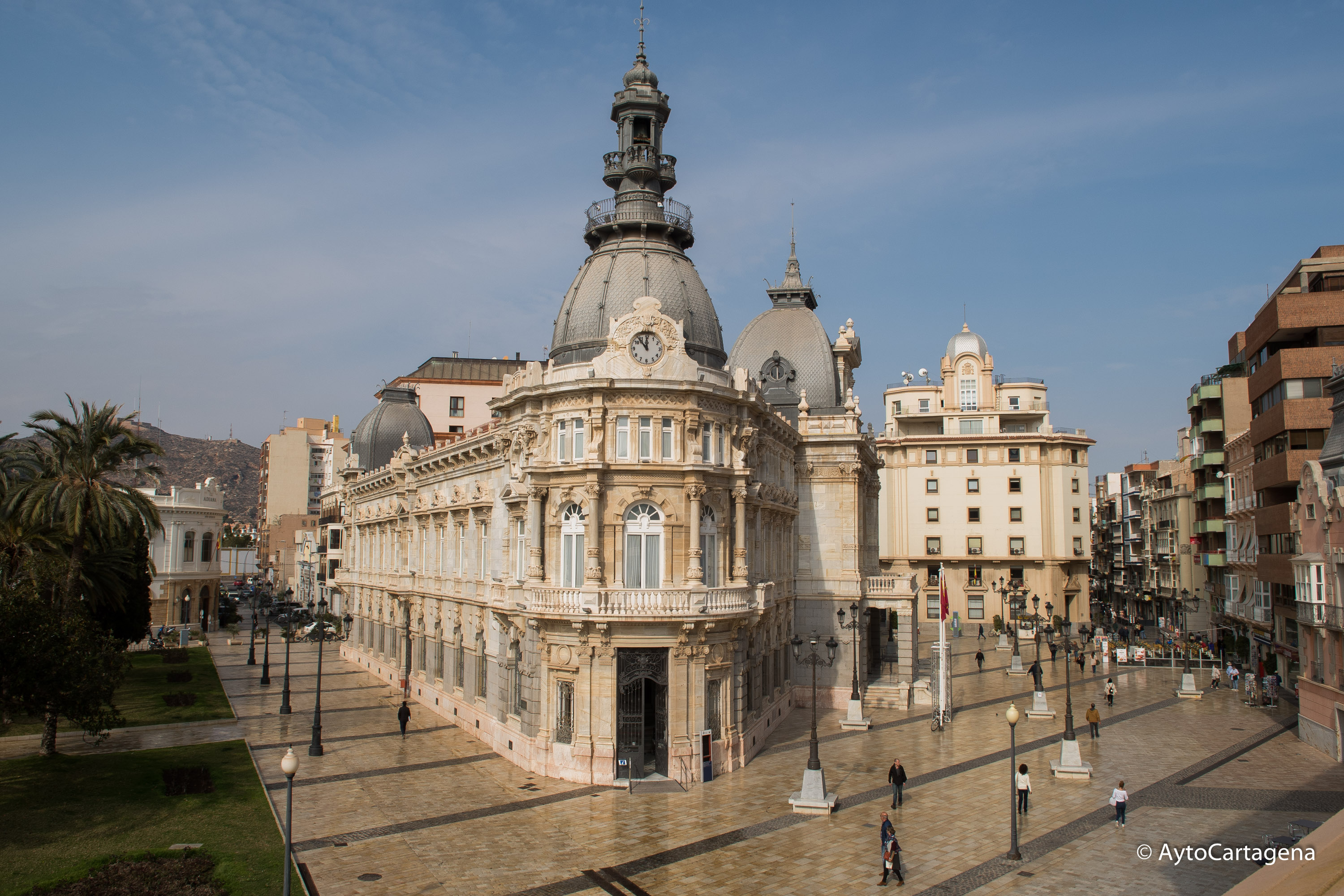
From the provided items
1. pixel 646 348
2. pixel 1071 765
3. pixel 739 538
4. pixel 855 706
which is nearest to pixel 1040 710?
pixel 855 706

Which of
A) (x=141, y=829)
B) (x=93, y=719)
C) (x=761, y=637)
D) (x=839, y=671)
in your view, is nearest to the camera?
(x=141, y=829)

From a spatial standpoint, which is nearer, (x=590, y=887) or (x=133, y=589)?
(x=590, y=887)

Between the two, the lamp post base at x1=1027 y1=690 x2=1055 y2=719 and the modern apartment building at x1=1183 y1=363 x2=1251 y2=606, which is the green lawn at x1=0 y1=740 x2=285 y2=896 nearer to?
the lamp post base at x1=1027 y1=690 x2=1055 y2=719

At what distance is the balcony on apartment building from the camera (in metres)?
34.8

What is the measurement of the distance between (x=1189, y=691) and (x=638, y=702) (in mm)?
35104

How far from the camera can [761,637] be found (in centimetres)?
3875

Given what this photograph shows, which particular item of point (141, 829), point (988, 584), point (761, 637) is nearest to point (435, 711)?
point (761, 637)

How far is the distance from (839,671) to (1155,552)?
70.8 metres

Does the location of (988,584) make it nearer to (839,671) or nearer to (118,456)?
(839,671)

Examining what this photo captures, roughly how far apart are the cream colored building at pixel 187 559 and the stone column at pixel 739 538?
72.0 metres

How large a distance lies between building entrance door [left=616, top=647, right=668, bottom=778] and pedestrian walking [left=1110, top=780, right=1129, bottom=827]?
13.9 m

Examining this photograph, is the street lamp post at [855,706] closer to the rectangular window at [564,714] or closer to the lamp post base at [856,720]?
the lamp post base at [856,720]

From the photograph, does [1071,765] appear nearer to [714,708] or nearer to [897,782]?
[897,782]

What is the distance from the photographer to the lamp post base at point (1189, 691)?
4947cm
